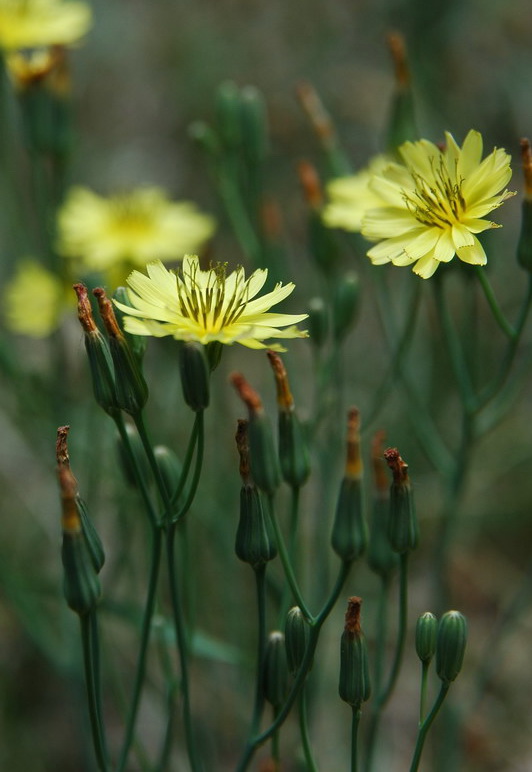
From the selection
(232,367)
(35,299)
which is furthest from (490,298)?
(232,367)

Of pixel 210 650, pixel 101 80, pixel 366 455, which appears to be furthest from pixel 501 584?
pixel 101 80

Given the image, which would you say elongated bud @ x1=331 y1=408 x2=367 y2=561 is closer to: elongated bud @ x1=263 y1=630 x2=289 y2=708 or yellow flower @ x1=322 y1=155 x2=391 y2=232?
elongated bud @ x1=263 y1=630 x2=289 y2=708

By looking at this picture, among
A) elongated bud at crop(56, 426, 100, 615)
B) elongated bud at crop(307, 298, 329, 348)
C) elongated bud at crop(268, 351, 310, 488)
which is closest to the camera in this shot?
elongated bud at crop(56, 426, 100, 615)

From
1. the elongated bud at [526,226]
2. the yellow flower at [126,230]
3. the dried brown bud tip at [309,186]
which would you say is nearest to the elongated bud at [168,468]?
the elongated bud at [526,226]

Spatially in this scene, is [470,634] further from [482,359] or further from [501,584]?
[482,359]

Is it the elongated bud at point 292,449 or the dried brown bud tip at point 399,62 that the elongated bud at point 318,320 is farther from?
the dried brown bud tip at point 399,62

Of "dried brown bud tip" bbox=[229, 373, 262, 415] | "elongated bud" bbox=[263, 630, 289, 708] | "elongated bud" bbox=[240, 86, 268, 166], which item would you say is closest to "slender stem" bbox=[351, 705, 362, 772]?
"elongated bud" bbox=[263, 630, 289, 708]
